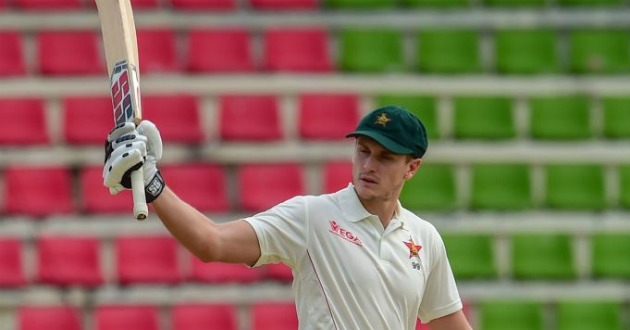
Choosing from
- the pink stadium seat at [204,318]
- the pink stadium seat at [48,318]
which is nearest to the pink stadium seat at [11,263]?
the pink stadium seat at [48,318]

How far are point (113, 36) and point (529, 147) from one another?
488 centimetres

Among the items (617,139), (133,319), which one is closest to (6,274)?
(133,319)

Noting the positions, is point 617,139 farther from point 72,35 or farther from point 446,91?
point 72,35

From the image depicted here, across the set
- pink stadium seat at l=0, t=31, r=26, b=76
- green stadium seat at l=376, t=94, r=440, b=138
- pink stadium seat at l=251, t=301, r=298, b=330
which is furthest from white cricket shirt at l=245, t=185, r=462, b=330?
pink stadium seat at l=0, t=31, r=26, b=76

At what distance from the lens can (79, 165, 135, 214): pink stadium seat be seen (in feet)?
25.7

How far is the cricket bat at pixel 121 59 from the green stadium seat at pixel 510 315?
14.2ft

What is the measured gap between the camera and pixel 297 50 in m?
8.41

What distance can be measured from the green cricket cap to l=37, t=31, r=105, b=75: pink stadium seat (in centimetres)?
454

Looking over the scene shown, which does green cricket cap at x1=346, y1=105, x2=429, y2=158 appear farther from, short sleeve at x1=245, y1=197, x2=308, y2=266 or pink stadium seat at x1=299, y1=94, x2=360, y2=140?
pink stadium seat at x1=299, y1=94, x2=360, y2=140

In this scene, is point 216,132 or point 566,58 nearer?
point 216,132

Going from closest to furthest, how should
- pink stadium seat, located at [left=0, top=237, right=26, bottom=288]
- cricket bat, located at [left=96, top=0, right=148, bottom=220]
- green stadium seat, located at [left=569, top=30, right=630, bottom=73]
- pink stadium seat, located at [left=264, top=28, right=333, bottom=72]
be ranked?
cricket bat, located at [left=96, top=0, right=148, bottom=220] → pink stadium seat, located at [left=0, top=237, right=26, bottom=288] → pink stadium seat, located at [left=264, top=28, right=333, bottom=72] → green stadium seat, located at [left=569, top=30, right=630, bottom=73]

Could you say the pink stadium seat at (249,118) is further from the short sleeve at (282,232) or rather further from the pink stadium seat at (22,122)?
the short sleeve at (282,232)

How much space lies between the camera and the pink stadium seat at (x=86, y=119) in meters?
8.00

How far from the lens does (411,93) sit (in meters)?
8.34
